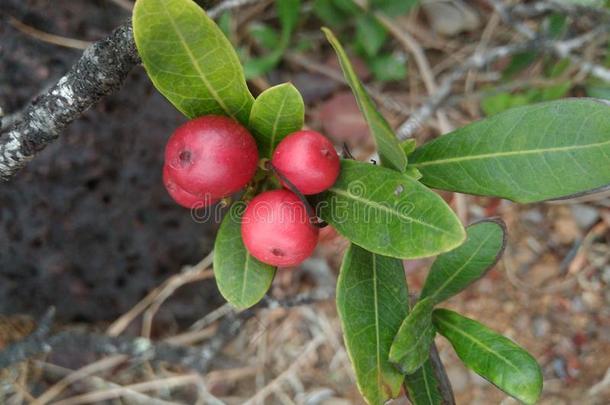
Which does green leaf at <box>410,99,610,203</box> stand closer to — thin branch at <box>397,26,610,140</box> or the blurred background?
thin branch at <box>397,26,610,140</box>

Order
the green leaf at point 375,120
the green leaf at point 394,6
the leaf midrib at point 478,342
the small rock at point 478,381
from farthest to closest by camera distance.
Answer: the green leaf at point 394,6, the small rock at point 478,381, the leaf midrib at point 478,342, the green leaf at point 375,120

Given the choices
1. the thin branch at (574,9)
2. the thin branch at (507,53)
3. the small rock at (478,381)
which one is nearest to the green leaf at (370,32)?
the thin branch at (507,53)

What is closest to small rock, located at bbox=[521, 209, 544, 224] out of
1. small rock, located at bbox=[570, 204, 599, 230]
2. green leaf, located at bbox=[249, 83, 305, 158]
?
small rock, located at bbox=[570, 204, 599, 230]

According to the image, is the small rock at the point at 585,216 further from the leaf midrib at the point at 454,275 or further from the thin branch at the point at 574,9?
the leaf midrib at the point at 454,275

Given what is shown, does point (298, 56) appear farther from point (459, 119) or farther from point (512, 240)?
point (512, 240)

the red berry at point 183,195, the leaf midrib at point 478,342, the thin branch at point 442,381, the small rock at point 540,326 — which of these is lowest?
the small rock at point 540,326

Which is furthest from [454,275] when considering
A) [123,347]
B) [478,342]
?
[123,347]
